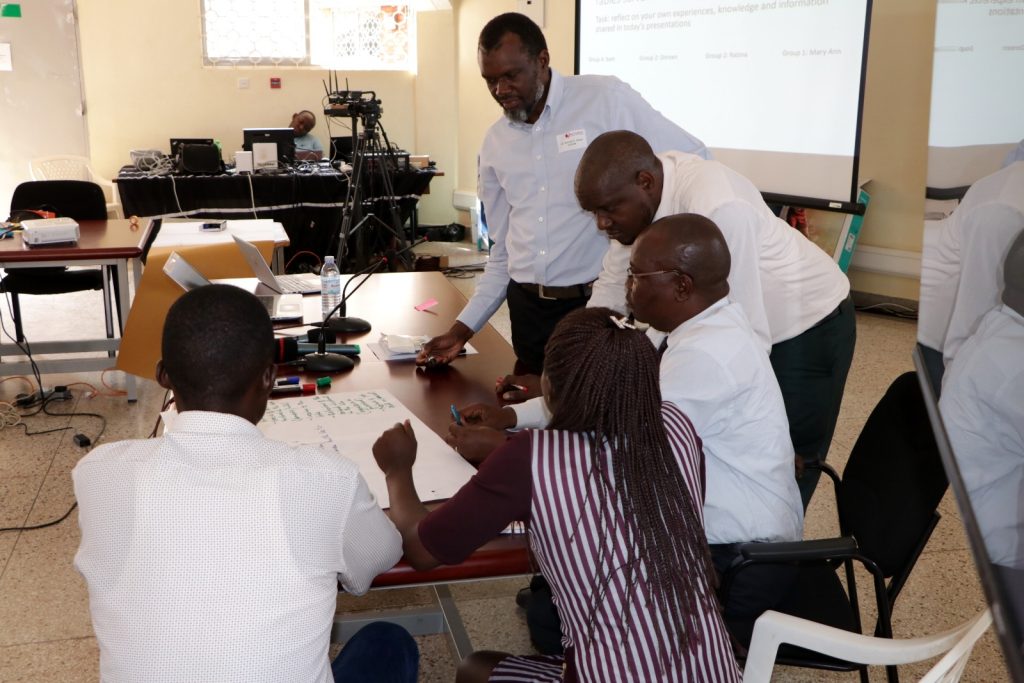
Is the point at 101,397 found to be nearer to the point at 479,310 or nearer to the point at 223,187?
the point at 479,310

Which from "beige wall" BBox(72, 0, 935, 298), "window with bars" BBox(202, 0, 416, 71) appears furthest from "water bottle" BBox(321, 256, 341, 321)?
"window with bars" BBox(202, 0, 416, 71)

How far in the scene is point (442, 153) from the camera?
29.1 ft

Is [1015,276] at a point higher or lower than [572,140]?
lower

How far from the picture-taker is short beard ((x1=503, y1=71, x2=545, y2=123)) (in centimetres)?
263

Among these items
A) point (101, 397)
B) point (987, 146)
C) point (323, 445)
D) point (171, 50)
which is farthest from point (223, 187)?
point (987, 146)

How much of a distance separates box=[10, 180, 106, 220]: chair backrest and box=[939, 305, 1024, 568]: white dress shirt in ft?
15.7

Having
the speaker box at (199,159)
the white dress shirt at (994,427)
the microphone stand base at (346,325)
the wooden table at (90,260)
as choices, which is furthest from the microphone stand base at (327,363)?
the speaker box at (199,159)

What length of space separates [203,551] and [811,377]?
1.71 metres

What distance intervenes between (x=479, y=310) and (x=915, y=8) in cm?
407

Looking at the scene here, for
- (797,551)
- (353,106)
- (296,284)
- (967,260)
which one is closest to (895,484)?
(797,551)

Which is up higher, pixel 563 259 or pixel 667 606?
pixel 563 259

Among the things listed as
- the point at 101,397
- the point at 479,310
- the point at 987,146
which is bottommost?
the point at 101,397

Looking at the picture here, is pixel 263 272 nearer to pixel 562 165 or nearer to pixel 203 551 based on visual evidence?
pixel 562 165

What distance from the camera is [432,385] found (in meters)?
2.17
